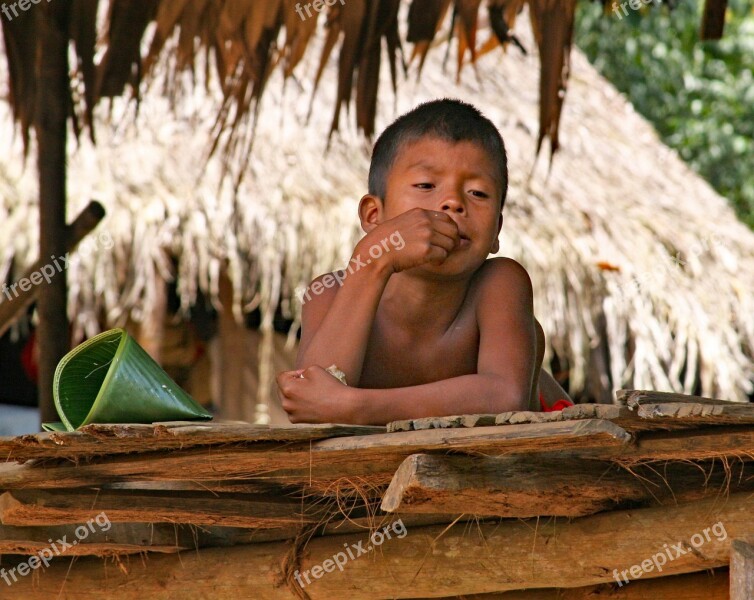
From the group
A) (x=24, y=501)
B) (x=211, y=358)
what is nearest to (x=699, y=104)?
(x=211, y=358)

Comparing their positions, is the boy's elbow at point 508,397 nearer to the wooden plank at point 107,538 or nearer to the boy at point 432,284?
the boy at point 432,284

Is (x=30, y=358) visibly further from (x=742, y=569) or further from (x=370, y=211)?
(x=742, y=569)

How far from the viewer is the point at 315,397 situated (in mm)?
1994

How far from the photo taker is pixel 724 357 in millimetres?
5938

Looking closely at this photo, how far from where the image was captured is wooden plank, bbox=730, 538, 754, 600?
1.59 metres

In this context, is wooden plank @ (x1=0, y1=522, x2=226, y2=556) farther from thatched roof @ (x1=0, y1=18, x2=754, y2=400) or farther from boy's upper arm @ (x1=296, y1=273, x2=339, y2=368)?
thatched roof @ (x1=0, y1=18, x2=754, y2=400)

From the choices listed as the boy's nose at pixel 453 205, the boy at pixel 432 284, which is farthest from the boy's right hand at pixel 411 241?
the boy's nose at pixel 453 205

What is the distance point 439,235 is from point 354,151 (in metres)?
3.77

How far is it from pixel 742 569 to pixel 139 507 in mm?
980

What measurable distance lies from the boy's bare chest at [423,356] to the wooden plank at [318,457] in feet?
1.99

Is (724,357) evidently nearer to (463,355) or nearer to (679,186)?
(679,186)

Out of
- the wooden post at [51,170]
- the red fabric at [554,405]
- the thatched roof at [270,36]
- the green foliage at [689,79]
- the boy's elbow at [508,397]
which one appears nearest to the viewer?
the boy's elbow at [508,397]

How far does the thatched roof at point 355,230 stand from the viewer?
5254 mm

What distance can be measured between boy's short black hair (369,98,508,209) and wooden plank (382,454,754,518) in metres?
0.88
